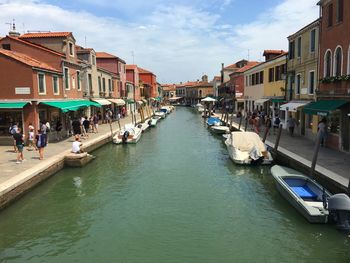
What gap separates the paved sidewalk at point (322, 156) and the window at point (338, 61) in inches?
160

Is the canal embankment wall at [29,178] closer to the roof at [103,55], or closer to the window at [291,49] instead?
the window at [291,49]

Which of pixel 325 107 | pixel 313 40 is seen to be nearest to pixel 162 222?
pixel 325 107

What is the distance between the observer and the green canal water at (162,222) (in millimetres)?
8828

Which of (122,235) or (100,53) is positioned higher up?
(100,53)

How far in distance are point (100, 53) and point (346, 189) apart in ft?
136

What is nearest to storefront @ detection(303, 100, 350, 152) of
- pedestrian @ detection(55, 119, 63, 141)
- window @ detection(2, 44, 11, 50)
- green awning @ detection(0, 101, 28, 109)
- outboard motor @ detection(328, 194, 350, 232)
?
outboard motor @ detection(328, 194, 350, 232)

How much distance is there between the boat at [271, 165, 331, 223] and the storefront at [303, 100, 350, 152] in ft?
16.3

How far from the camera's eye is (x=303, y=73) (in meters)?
24.2

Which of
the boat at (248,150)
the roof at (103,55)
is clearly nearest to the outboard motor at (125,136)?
the boat at (248,150)

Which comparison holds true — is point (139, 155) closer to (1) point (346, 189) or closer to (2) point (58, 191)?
(2) point (58, 191)

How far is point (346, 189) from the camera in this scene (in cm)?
1107

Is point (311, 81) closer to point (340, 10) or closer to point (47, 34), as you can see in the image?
point (340, 10)

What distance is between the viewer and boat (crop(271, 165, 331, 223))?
10078 mm

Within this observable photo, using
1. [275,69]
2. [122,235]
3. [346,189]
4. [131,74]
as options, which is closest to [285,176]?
[346,189]
